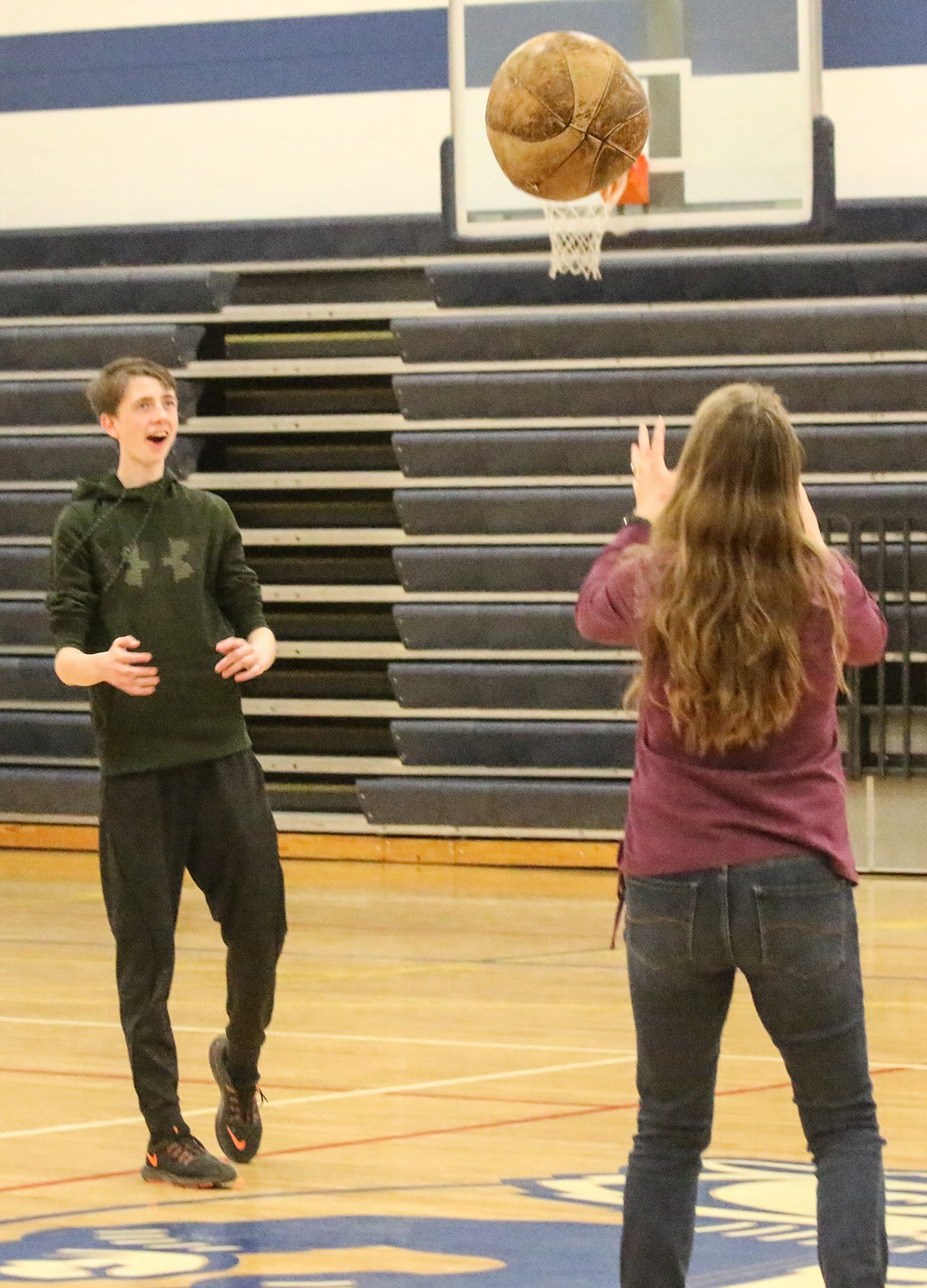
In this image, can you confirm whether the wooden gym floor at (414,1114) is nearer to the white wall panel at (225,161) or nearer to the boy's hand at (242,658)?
the boy's hand at (242,658)

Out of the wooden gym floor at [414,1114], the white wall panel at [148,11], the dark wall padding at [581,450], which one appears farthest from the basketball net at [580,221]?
the white wall panel at [148,11]

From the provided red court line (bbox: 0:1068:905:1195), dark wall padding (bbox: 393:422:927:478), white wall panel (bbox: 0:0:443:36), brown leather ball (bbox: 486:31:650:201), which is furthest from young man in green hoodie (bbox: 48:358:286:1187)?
white wall panel (bbox: 0:0:443:36)

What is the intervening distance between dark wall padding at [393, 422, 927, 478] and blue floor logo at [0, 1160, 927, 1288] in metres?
5.34

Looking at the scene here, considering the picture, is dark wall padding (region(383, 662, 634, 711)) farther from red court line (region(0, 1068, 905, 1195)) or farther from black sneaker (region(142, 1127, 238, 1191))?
black sneaker (region(142, 1127, 238, 1191))

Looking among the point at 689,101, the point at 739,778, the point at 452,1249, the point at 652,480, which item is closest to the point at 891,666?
the point at 689,101

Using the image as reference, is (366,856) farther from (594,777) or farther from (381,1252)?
(381,1252)

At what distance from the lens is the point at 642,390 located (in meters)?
9.25

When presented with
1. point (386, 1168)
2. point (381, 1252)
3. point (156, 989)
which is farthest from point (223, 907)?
point (381, 1252)

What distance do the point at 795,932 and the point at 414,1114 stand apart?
228 centimetres

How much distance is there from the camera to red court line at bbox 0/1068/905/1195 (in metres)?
4.11

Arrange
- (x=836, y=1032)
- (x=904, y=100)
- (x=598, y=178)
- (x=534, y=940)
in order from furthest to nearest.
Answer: (x=904, y=100) → (x=534, y=940) → (x=598, y=178) → (x=836, y=1032)

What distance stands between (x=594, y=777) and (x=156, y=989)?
210 inches

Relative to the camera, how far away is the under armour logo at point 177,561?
165 inches

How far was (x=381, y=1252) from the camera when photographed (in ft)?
11.6
